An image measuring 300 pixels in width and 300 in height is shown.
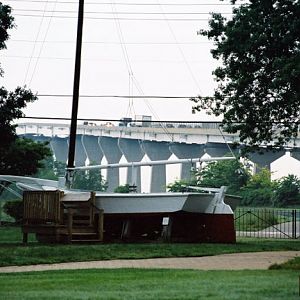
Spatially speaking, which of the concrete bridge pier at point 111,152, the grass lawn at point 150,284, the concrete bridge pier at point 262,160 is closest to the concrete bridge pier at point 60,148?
the concrete bridge pier at point 111,152

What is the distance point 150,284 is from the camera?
1377 cm

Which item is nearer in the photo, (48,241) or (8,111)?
(8,111)

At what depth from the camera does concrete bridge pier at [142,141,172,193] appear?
86.4m

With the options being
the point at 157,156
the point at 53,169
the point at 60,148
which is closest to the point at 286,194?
the point at 157,156

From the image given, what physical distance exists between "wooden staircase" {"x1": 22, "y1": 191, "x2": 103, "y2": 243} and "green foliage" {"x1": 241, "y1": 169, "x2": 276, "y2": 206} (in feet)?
159

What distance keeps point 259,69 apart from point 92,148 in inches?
2866

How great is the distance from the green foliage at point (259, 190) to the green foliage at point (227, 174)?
803mm

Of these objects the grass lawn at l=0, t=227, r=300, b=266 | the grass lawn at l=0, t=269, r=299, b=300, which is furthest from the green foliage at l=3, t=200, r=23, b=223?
the grass lawn at l=0, t=269, r=299, b=300

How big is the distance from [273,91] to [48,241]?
25.9ft

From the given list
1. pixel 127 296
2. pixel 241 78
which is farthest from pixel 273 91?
pixel 127 296

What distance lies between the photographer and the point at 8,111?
81.0ft

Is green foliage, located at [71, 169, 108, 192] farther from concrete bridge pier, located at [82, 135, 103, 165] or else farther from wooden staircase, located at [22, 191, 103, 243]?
wooden staircase, located at [22, 191, 103, 243]

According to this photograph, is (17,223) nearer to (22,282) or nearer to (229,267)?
(229,267)

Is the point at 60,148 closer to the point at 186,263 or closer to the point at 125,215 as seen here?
the point at 125,215
